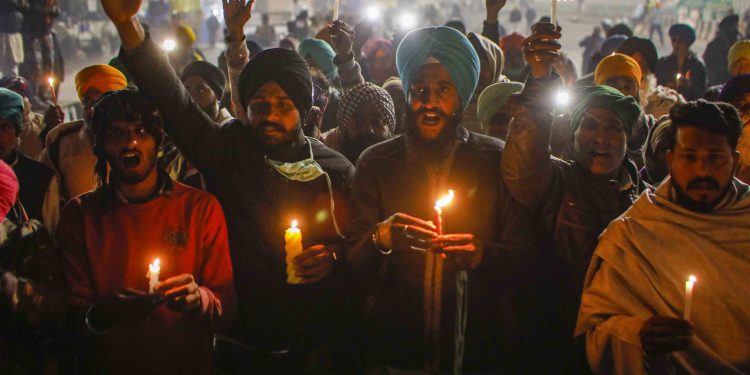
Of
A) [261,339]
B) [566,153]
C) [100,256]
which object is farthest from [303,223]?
[566,153]

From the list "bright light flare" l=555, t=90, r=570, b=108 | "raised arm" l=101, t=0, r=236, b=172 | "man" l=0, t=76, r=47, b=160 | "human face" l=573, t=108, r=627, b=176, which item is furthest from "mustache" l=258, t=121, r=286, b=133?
"man" l=0, t=76, r=47, b=160

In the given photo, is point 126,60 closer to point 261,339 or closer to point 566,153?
point 261,339

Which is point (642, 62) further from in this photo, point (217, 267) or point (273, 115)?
point (217, 267)

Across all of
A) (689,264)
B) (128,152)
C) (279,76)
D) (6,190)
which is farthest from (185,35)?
(689,264)

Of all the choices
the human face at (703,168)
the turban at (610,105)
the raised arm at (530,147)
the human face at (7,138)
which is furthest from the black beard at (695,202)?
the human face at (7,138)

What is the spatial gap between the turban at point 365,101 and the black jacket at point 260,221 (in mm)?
1626

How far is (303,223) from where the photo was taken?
338 cm

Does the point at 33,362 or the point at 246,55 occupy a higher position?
the point at 246,55

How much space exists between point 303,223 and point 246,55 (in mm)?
1466

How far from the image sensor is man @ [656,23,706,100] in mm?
9516

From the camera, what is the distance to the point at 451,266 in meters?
3.06

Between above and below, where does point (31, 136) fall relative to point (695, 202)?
above

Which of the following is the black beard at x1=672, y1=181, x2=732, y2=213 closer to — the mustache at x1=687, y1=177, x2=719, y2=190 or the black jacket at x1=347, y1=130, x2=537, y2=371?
the mustache at x1=687, y1=177, x2=719, y2=190

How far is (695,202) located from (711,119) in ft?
1.13
